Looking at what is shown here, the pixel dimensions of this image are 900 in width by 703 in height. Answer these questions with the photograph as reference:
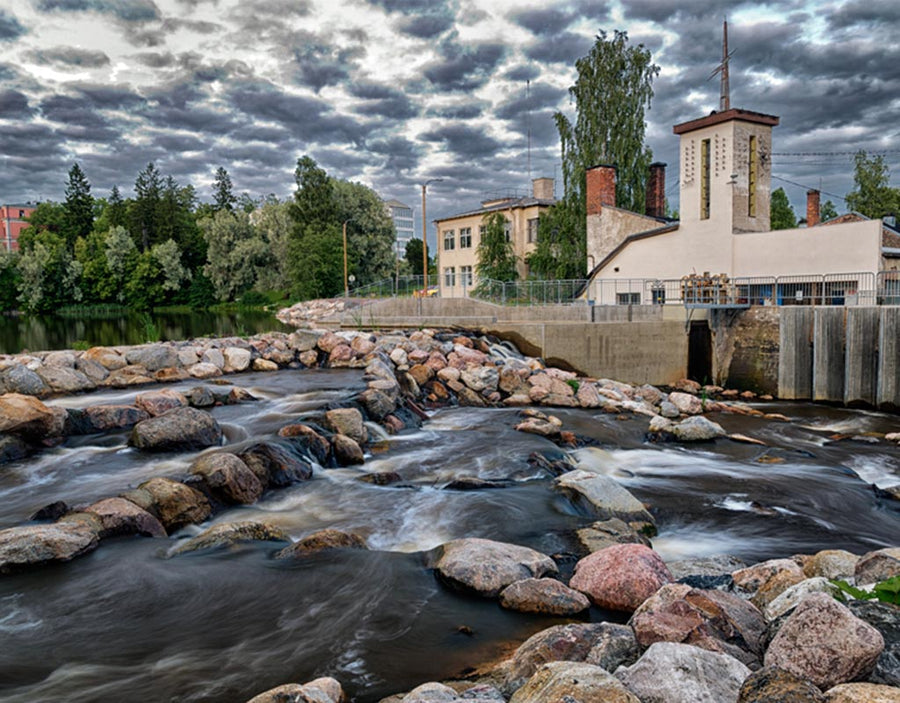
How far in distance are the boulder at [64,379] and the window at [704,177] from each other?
85.8 ft

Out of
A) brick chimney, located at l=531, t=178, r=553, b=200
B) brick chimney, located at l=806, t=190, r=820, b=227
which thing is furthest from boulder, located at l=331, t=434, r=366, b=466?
brick chimney, located at l=806, t=190, r=820, b=227

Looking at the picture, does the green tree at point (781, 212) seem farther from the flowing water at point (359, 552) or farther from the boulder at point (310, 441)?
the boulder at point (310, 441)

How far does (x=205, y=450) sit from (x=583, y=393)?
475 inches

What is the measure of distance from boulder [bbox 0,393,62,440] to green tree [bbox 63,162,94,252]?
9070 centimetres

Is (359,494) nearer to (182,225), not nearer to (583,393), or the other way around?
(583,393)

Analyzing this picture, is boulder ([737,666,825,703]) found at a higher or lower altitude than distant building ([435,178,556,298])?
lower

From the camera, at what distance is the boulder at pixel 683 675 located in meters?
4.05

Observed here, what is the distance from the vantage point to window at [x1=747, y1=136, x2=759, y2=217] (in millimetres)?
29000

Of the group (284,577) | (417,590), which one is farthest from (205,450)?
(417,590)

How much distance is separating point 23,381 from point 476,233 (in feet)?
123

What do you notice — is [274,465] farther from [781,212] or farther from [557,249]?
[781,212]

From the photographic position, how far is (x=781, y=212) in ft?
214

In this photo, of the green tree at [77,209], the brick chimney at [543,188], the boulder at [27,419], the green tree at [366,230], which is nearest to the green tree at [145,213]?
the green tree at [77,209]

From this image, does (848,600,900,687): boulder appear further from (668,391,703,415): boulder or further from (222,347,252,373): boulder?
(222,347,252,373): boulder
